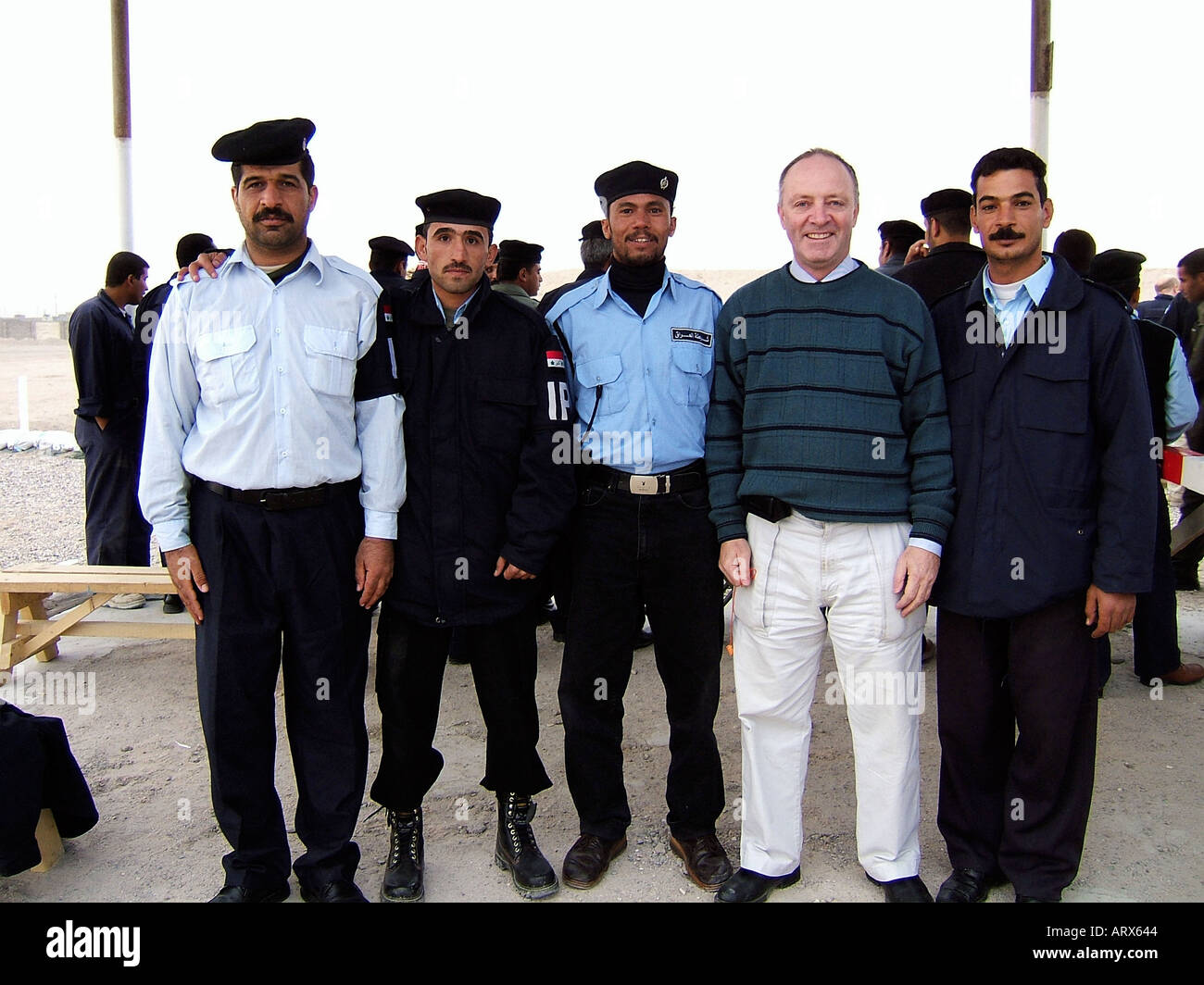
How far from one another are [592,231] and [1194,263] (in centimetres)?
368

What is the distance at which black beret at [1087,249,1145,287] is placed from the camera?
5082 millimetres

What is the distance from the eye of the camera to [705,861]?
3189mm

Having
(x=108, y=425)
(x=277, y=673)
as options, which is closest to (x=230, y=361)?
(x=277, y=673)

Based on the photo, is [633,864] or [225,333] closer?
[225,333]

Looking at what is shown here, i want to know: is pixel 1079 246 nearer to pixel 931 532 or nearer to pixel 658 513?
pixel 931 532

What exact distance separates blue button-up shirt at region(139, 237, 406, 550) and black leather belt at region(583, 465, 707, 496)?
→ 2.19 ft

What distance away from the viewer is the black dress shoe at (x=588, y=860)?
10.4 ft

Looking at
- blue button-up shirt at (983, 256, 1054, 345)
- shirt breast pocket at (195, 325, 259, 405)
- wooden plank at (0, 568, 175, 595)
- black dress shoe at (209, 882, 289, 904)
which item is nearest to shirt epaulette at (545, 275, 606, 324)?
shirt breast pocket at (195, 325, 259, 405)

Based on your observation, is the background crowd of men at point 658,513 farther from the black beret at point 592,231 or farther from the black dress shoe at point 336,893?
the black beret at point 592,231

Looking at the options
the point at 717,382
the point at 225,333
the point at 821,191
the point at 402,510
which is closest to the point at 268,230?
the point at 225,333
